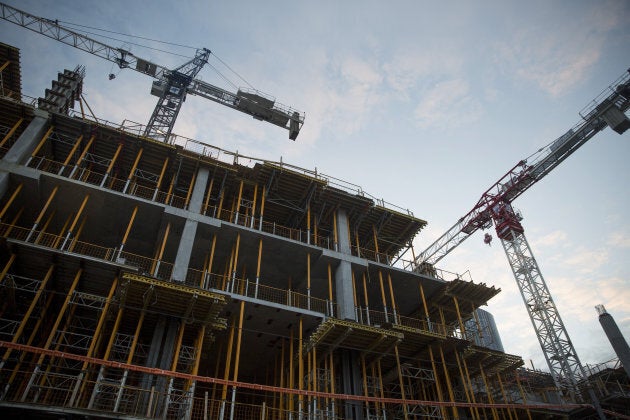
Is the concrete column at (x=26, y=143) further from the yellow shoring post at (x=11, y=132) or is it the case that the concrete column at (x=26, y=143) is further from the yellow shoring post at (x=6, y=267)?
the yellow shoring post at (x=6, y=267)

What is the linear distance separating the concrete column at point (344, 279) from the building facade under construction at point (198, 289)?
0.33ft

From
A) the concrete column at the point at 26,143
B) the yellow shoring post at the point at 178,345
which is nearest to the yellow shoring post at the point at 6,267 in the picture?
the concrete column at the point at 26,143

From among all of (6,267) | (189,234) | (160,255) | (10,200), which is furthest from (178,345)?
(10,200)

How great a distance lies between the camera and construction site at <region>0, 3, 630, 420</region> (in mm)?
18547

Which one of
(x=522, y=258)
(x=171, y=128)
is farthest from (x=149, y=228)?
(x=522, y=258)

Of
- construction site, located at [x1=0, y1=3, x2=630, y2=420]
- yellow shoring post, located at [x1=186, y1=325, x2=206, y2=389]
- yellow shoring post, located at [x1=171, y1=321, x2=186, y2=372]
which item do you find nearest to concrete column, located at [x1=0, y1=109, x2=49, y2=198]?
construction site, located at [x1=0, y1=3, x2=630, y2=420]

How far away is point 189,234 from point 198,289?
5.16m

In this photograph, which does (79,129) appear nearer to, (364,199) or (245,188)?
(245,188)

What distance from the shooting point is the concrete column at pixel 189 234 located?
21.3 metres

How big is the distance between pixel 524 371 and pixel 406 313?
16.2m

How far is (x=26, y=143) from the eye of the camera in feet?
74.9

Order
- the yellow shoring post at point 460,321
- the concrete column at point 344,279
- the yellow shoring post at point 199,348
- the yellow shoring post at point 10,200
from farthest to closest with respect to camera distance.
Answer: the yellow shoring post at point 460,321, the concrete column at point 344,279, the yellow shoring post at point 10,200, the yellow shoring post at point 199,348

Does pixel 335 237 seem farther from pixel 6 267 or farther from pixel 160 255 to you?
pixel 6 267

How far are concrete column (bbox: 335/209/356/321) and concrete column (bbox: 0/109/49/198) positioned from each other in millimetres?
19151
